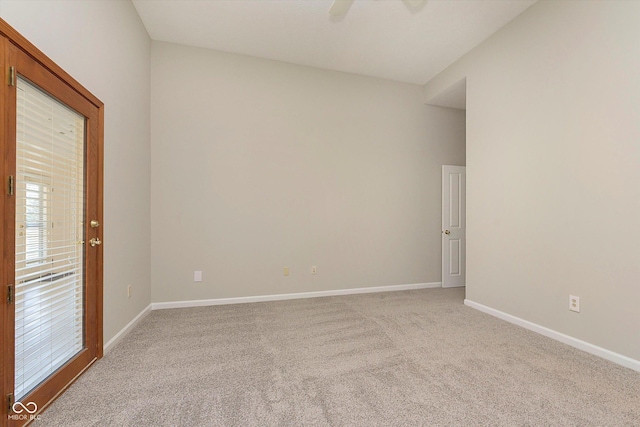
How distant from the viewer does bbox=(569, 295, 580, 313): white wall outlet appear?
232 cm

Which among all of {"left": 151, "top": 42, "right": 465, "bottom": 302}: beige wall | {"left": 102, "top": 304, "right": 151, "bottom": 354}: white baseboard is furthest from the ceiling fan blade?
{"left": 102, "top": 304, "right": 151, "bottom": 354}: white baseboard

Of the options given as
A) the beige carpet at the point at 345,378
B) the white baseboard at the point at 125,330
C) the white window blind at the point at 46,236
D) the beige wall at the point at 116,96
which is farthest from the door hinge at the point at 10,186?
the white baseboard at the point at 125,330

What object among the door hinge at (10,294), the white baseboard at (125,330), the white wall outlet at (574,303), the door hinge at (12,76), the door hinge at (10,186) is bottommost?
the white baseboard at (125,330)

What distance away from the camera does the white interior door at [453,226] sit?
14.3 ft

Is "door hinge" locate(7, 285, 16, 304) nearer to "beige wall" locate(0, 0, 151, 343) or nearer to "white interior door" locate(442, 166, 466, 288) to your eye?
"beige wall" locate(0, 0, 151, 343)

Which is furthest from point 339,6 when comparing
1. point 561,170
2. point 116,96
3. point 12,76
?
point 561,170

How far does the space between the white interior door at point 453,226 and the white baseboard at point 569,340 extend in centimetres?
114

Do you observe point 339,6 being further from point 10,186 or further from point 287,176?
point 10,186

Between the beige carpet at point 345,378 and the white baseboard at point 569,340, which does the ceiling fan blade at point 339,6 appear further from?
the white baseboard at point 569,340

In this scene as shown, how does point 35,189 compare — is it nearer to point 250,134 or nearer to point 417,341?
point 250,134

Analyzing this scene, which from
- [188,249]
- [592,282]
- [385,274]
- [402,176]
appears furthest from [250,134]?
[592,282]

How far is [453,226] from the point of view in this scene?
440cm

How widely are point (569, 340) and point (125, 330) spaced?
12.9 feet

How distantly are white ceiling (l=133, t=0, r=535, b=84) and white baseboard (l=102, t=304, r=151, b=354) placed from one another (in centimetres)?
310
